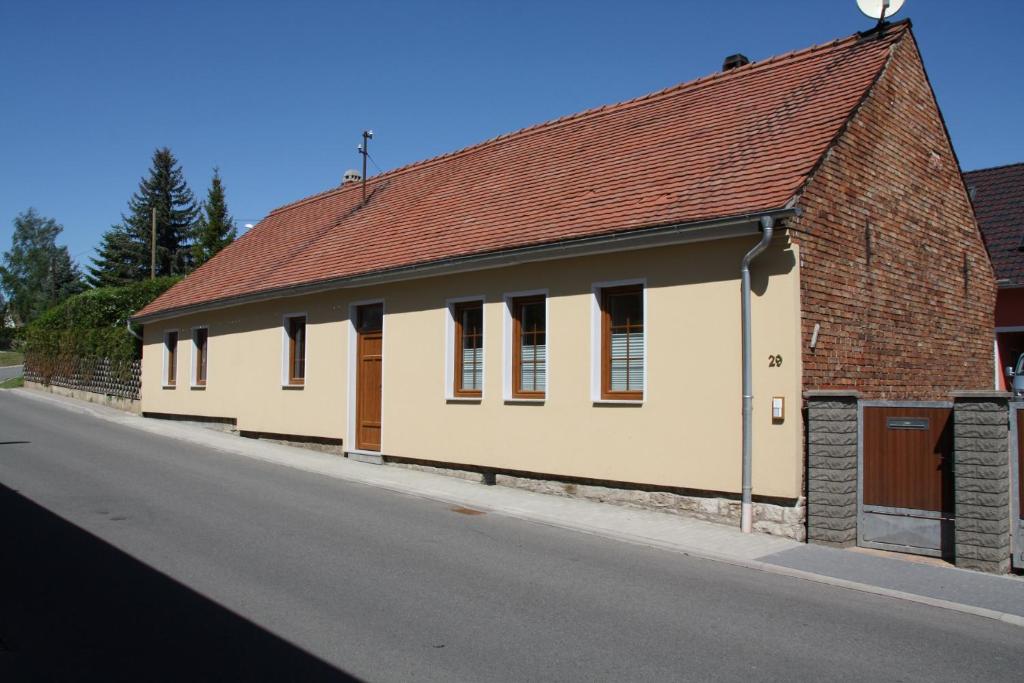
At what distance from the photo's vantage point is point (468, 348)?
45.6 ft

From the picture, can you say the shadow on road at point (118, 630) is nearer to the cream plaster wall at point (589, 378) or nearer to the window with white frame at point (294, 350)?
the cream plaster wall at point (589, 378)

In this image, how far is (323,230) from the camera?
20.4 m

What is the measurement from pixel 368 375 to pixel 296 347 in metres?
Result: 2.94

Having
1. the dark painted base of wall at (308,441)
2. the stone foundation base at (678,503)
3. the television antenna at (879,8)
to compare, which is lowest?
the stone foundation base at (678,503)

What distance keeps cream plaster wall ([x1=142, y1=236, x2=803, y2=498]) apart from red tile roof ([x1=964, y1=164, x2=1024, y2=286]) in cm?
1038

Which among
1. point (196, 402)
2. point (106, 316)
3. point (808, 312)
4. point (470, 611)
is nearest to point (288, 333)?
point (196, 402)

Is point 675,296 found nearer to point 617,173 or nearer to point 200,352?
point 617,173

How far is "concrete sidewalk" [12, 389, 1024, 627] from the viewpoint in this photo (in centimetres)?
736

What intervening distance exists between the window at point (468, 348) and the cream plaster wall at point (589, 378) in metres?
0.22

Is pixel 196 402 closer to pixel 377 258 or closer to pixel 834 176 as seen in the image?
pixel 377 258

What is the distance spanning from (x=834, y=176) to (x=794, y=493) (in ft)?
13.1

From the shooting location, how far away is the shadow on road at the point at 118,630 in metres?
4.91

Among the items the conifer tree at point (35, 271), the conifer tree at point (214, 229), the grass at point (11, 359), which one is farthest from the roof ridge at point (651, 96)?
the conifer tree at point (35, 271)

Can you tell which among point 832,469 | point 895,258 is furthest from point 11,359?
point 832,469
